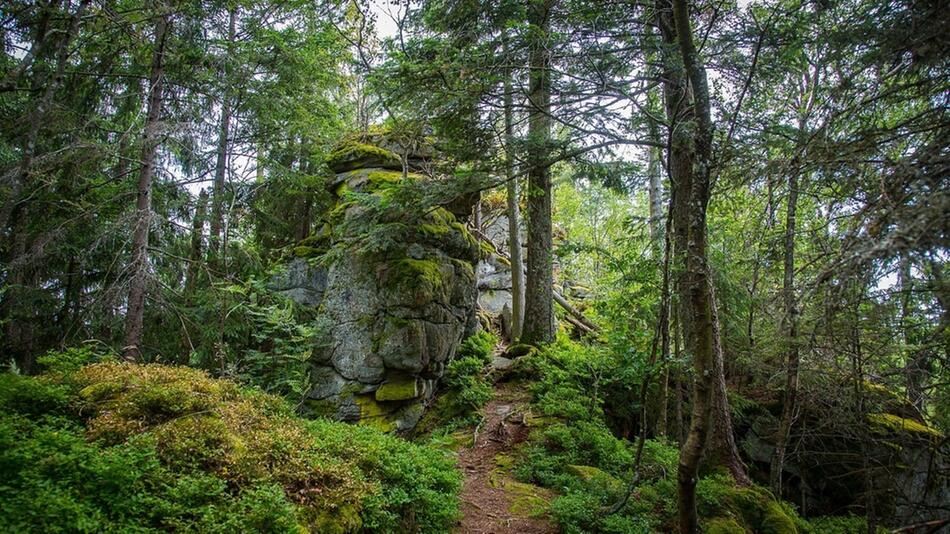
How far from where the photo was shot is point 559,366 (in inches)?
380

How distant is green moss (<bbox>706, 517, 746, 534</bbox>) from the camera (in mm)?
4969

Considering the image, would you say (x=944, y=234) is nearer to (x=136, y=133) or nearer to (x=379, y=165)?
(x=136, y=133)

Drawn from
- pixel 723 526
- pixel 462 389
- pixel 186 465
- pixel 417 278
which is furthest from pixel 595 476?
pixel 186 465

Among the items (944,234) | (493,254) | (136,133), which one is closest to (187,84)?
(136,133)

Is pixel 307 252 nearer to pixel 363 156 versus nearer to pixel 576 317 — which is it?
pixel 363 156

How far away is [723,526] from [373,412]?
19.0 feet

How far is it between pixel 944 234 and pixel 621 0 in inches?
205

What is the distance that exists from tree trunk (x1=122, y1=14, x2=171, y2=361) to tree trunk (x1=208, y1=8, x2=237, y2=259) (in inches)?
49.0

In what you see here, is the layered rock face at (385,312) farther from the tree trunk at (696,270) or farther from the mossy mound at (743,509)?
the mossy mound at (743,509)

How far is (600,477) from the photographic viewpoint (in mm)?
5969

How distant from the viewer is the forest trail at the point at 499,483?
529cm

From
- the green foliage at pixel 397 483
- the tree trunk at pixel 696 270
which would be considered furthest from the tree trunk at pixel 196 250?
the tree trunk at pixel 696 270

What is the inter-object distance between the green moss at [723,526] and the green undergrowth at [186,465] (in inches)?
114

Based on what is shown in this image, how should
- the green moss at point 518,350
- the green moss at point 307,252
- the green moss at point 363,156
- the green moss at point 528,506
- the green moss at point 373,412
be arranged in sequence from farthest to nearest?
the green moss at point 363,156
the green moss at point 518,350
the green moss at point 307,252
the green moss at point 373,412
the green moss at point 528,506
